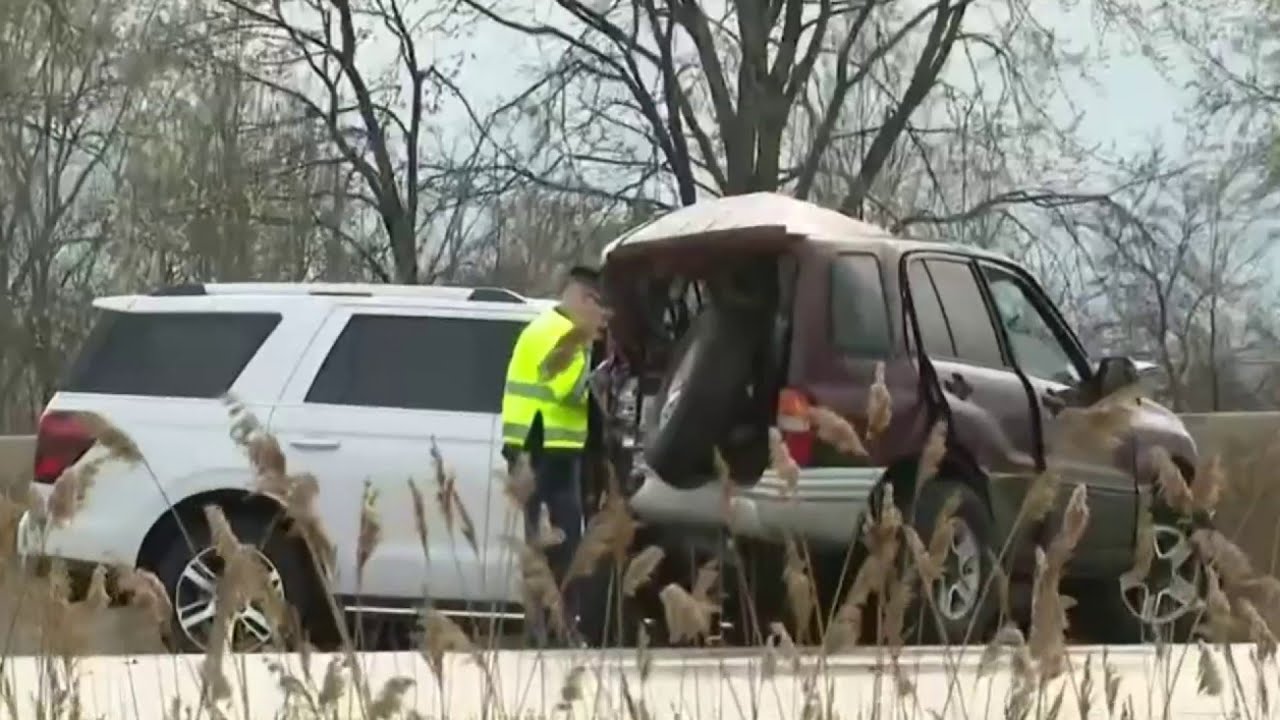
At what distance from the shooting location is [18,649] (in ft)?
17.7

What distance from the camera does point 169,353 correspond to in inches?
395

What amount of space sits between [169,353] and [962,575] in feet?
12.6

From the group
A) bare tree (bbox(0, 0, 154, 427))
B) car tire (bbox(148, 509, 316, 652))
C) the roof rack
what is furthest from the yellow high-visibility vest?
bare tree (bbox(0, 0, 154, 427))

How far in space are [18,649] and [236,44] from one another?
66.4ft

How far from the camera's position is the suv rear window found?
9.95 meters

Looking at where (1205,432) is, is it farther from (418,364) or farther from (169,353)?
(169,353)

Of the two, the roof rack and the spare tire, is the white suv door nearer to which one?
the roof rack

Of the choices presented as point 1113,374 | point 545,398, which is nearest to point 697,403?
point 545,398

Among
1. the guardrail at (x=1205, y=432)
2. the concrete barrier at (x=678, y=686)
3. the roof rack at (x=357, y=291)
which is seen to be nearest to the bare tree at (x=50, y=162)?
the guardrail at (x=1205, y=432)

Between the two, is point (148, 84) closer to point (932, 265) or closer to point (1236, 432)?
point (1236, 432)

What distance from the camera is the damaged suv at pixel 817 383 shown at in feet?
27.5

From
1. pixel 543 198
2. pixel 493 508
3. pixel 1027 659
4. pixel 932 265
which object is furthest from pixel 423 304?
pixel 543 198

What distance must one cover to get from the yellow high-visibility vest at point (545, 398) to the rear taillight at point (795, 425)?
0.81 metres

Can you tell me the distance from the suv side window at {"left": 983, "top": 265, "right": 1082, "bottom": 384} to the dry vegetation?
5131 mm
